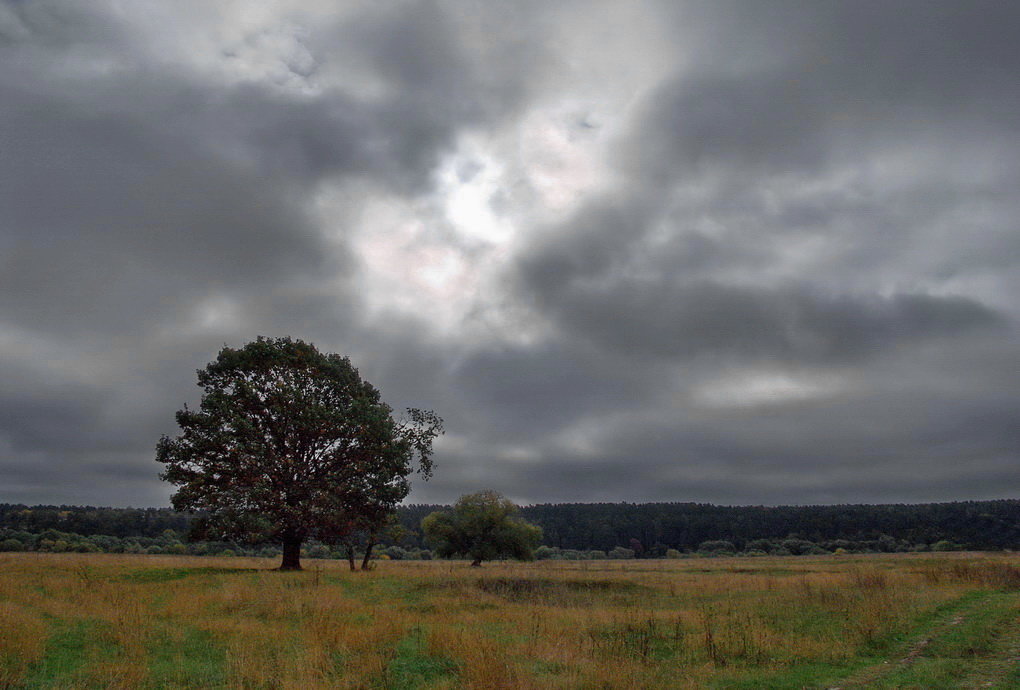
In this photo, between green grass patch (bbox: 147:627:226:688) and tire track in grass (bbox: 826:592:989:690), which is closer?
green grass patch (bbox: 147:627:226:688)

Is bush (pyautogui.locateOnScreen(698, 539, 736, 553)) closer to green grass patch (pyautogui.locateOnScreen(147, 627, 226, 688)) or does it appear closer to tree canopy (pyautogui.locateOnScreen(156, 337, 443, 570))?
tree canopy (pyautogui.locateOnScreen(156, 337, 443, 570))

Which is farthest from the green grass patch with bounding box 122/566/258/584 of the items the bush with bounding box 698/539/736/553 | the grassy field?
the bush with bounding box 698/539/736/553

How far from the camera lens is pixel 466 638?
559 inches

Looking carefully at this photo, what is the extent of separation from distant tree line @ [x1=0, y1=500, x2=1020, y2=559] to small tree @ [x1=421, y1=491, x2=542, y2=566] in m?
26.9

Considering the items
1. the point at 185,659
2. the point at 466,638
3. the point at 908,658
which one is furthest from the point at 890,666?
the point at 185,659

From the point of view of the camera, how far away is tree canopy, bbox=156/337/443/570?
3306 cm

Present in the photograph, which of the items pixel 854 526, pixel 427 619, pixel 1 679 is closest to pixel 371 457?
pixel 427 619

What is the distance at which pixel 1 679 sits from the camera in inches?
402

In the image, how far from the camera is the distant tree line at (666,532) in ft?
321

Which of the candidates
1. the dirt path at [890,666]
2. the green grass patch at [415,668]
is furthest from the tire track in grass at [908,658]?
the green grass patch at [415,668]

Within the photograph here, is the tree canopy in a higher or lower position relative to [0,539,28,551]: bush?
higher

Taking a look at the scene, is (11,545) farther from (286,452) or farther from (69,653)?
(69,653)

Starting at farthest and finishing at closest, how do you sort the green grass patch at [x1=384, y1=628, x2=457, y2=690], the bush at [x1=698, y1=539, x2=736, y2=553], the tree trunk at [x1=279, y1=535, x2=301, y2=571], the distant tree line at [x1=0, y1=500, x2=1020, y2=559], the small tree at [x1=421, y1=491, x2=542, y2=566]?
the bush at [x1=698, y1=539, x2=736, y2=553] < the distant tree line at [x1=0, y1=500, x2=1020, y2=559] < the small tree at [x1=421, y1=491, x2=542, y2=566] < the tree trunk at [x1=279, y1=535, x2=301, y2=571] < the green grass patch at [x1=384, y1=628, x2=457, y2=690]

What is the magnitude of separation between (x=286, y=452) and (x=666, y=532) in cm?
15250
